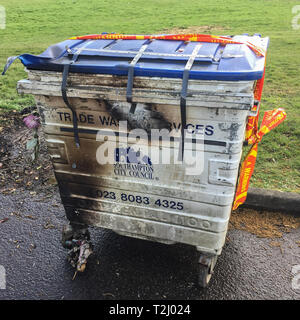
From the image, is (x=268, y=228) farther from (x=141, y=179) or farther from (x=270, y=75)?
(x=270, y=75)

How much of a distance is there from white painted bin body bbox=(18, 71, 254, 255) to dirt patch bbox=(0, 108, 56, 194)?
5.44 ft

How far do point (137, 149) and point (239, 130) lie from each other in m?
0.80

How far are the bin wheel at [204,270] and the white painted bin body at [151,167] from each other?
0.30ft

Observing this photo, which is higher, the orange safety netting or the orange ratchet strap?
the orange ratchet strap

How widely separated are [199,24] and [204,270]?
11.4 m

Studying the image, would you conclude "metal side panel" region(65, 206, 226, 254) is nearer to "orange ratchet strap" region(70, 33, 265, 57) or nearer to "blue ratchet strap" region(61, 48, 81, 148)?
"blue ratchet strap" region(61, 48, 81, 148)

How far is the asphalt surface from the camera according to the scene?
116 inches

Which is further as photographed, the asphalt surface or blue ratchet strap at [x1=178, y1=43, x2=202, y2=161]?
the asphalt surface

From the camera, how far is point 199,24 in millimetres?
12328

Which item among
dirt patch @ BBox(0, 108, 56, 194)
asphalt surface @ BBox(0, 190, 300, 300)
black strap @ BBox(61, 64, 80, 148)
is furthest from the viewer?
dirt patch @ BBox(0, 108, 56, 194)

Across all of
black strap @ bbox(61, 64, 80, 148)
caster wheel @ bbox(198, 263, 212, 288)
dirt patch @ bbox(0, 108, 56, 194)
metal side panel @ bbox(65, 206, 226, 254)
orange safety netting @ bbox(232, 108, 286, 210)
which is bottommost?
dirt patch @ bbox(0, 108, 56, 194)

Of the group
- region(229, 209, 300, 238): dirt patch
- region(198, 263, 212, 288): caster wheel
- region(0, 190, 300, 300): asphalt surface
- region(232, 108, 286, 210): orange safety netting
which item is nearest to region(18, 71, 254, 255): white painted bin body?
region(198, 263, 212, 288): caster wheel

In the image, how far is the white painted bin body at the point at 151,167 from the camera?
2207 millimetres

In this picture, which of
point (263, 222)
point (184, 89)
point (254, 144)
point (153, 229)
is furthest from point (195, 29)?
point (184, 89)
